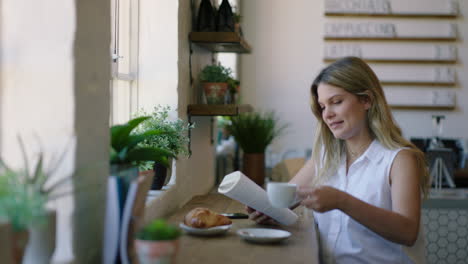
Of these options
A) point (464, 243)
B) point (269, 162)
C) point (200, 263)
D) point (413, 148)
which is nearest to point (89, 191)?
point (200, 263)

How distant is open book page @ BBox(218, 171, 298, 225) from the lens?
1.82 m

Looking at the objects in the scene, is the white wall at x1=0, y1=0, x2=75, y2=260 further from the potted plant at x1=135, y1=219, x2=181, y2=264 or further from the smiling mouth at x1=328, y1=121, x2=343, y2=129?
the smiling mouth at x1=328, y1=121, x2=343, y2=129

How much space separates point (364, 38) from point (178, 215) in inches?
178

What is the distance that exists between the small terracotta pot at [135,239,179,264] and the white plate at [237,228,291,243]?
639 millimetres

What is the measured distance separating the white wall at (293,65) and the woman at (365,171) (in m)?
3.85

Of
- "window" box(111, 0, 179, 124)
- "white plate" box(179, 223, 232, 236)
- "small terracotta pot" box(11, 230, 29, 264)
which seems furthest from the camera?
"window" box(111, 0, 179, 124)

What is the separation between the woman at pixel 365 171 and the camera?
1819 mm

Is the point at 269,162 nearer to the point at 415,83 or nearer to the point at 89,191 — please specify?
the point at 415,83

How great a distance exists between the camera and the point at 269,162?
5.41 metres

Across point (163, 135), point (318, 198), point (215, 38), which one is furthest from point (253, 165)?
point (318, 198)

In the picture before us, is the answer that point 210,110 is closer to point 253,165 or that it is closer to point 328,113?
point 328,113

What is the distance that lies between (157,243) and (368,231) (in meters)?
1.14

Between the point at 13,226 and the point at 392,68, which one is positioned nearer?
the point at 13,226

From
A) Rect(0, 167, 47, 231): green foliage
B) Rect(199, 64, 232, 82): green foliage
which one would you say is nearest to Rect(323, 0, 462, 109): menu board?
Rect(199, 64, 232, 82): green foliage
